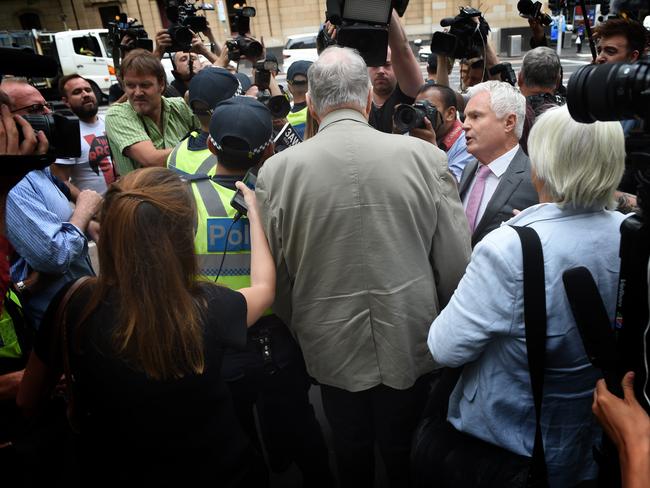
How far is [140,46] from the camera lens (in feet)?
16.8

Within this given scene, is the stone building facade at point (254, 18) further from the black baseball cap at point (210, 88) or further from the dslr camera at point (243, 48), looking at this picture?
the black baseball cap at point (210, 88)

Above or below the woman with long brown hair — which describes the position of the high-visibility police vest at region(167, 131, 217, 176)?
above

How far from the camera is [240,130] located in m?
1.93

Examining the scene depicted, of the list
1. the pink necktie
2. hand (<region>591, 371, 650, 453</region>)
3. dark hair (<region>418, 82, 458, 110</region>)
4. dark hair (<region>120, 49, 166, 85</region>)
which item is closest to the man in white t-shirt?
dark hair (<region>120, 49, 166, 85</region>)

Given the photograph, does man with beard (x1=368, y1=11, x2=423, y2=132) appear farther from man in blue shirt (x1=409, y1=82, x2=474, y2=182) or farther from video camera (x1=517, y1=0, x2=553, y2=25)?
video camera (x1=517, y1=0, x2=553, y2=25)

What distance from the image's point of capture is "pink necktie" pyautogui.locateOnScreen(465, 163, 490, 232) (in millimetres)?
2496

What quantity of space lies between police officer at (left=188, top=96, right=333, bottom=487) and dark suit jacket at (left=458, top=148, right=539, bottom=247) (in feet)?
3.28

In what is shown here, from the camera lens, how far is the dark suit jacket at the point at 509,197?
7.45ft

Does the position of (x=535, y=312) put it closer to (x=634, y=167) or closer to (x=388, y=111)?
(x=634, y=167)

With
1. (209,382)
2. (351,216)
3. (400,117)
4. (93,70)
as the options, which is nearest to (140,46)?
(400,117)

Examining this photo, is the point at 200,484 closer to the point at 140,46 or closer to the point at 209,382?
the point at 209,382

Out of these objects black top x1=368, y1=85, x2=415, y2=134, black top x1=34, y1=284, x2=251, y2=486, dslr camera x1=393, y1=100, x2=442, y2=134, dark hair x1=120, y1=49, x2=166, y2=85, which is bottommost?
black top x1=34, y1=284, x2=251, y2=486

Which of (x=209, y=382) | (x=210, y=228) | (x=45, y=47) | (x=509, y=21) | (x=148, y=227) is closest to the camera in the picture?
(x=148, y=227)

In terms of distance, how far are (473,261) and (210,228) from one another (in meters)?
0.97
